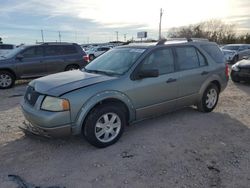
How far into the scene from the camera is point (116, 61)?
527cm

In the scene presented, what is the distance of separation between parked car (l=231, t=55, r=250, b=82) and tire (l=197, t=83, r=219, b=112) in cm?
439

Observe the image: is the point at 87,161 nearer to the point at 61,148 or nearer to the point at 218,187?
the point at 61,148

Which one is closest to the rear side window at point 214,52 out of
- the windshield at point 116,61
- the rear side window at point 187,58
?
the rear side window at point 187,58

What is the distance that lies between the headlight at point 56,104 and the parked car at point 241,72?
324 inches

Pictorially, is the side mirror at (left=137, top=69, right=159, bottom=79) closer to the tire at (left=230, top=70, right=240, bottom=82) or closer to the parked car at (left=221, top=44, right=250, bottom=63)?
the tire at (left=230, top=70, right=240, bottom=82)

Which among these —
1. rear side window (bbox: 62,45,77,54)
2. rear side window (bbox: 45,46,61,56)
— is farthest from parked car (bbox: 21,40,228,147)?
rear side window (bbox: 62,45,77,54)

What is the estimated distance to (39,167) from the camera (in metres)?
3.90

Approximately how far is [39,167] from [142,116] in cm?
200

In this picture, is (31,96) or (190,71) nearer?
(31,96)

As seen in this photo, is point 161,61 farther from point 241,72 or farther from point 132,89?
point 241,72

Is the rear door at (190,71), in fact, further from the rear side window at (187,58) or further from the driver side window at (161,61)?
the driver side window at (161,61)

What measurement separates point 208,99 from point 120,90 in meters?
2.75

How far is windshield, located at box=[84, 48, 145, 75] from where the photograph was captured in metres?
4.94

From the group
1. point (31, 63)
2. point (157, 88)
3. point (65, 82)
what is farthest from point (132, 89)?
point (31, 63)
